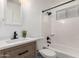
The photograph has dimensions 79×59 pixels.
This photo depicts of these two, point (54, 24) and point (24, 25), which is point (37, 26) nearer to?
point (24, 25)

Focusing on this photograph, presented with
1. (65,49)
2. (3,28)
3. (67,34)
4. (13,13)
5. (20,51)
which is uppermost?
(13,13)

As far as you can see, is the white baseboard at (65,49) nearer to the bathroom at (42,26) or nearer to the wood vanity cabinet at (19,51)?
the bathroom at (42,26)

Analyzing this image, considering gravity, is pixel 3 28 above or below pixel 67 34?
above

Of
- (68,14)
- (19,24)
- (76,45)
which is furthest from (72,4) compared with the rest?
(19,24)

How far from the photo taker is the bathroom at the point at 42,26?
1751mm

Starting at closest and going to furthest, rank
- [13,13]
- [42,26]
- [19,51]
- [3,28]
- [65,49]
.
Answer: [19,51]
[3,28]
[13,13]
[65,49]
[42,26]

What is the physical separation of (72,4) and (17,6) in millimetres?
1454

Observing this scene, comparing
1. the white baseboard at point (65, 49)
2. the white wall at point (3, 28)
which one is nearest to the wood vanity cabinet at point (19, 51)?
the white wall at point (3, 28)

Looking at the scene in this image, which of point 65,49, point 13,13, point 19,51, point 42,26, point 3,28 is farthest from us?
point 42,26

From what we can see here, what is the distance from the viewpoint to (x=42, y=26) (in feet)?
7.85

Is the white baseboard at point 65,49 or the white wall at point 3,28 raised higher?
the white wall at point 3,28

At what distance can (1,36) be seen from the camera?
1636mm

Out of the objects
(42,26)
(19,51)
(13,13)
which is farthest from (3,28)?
(42,26)

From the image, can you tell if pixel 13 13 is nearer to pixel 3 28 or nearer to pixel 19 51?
pixel 3 28
